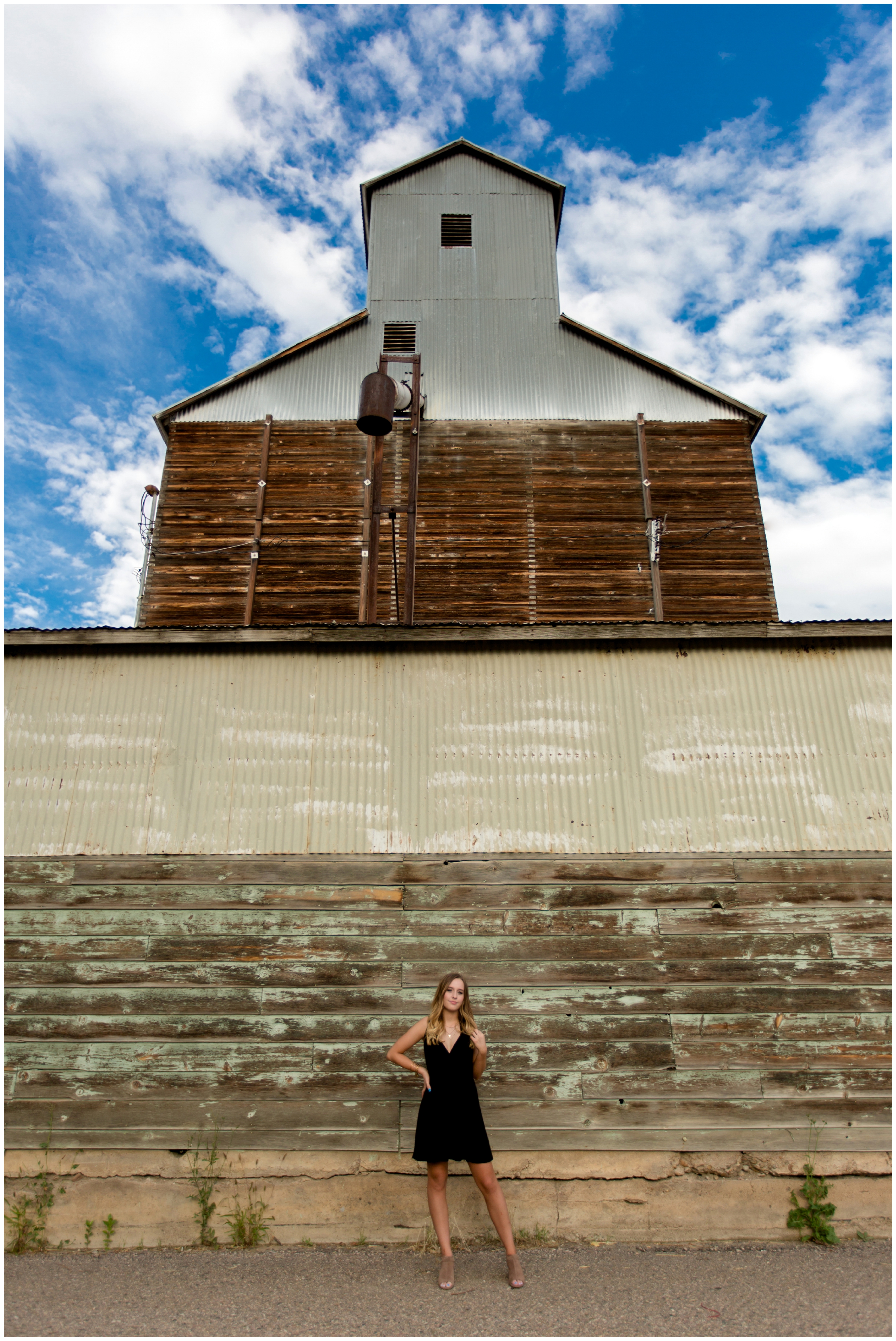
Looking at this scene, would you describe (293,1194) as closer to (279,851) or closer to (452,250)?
(279,851)

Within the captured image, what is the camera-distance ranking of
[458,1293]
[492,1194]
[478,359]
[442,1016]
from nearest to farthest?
[458,1293]
[492,1194]
[442,1016]
[478,359]

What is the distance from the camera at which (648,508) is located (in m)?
12.5

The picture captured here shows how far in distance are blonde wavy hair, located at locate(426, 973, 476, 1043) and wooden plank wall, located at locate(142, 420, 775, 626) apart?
7.77m

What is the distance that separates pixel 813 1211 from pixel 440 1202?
2.55m

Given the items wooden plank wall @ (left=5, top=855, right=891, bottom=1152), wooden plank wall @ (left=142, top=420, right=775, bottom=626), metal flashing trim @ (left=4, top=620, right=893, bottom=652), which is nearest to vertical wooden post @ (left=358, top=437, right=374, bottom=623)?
wooden plank wall @ (left=142, top=420, right=775, bottom=626)

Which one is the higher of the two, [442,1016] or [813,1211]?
[442,1016]

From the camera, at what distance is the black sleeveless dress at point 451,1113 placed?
439cm

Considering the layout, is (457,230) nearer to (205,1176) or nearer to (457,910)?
(457,910)

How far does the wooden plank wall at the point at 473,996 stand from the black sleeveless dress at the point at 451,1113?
746 mm

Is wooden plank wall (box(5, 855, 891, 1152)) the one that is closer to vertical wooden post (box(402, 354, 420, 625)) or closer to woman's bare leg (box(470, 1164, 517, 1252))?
woman's bare leg (box(470, 1164, 517, 1252))

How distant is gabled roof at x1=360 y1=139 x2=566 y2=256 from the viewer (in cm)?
1467

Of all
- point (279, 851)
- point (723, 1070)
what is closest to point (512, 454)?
point (279, 851)

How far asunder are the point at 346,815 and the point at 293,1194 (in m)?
2.48

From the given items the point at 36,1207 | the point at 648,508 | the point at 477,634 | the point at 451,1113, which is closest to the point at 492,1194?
the point at 451,1113
